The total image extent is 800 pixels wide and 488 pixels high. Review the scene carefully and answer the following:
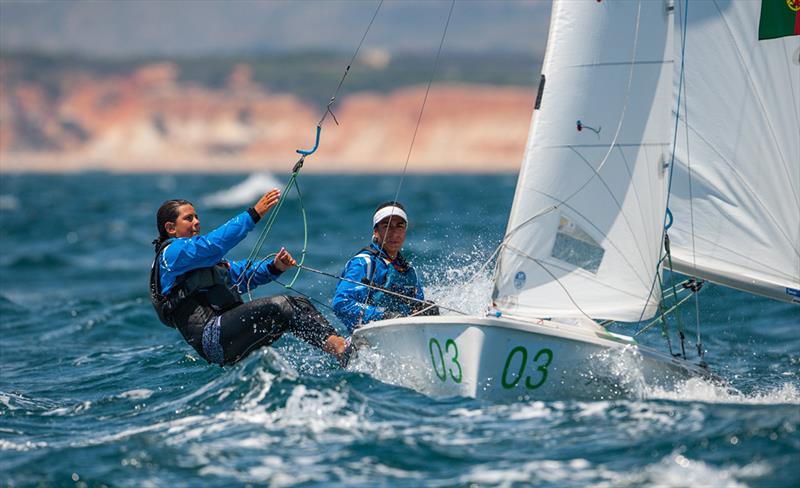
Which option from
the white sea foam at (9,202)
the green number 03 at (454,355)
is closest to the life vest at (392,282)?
the green number 03 at (454,355)

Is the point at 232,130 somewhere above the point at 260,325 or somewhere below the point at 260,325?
above

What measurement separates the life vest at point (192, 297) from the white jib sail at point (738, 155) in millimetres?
2887

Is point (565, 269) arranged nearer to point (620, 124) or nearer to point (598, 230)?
point (598, 230)

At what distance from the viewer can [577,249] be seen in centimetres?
631

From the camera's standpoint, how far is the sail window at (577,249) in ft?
20.6

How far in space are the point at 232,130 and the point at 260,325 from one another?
7949 centimetres

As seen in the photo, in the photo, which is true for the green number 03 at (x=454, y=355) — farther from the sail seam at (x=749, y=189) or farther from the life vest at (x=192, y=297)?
the sail seam at (x=749, y=189)

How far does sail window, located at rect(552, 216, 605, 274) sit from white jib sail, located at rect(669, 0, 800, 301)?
2.88ft

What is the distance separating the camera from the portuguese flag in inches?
259

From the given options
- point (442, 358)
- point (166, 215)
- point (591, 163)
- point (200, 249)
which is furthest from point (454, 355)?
point (166, 215)

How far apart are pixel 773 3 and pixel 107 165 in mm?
77618

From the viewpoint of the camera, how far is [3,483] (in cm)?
533

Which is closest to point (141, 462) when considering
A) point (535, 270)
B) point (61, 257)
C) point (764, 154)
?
point (535, 270)

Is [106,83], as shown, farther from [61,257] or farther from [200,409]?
[200,409]
